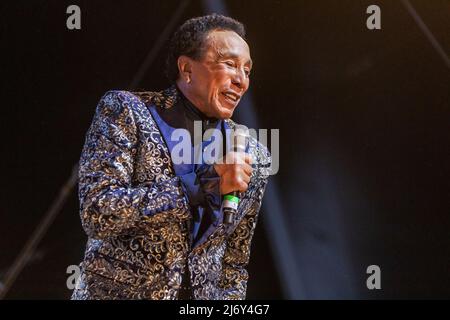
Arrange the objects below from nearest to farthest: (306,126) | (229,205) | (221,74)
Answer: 1. (229,205)
2. (221,74)
3. (306,126)

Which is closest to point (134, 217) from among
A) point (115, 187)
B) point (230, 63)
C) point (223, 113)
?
point (115, 187)

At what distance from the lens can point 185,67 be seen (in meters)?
1.88

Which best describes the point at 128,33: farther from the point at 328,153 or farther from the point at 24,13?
the point at 328,153

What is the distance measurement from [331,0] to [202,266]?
1301mm

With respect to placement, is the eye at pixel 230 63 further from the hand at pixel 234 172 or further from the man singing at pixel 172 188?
the hand at pixel 234 172

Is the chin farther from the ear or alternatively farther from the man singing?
the ear

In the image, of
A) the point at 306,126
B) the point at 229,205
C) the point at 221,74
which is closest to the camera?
the point at 229,205

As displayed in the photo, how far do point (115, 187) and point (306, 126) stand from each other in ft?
3.62

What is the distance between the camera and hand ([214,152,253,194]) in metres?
1.52

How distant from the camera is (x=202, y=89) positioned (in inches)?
72.5

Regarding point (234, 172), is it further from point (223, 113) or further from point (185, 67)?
point (185, 67)

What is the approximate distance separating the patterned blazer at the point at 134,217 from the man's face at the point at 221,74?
19cm

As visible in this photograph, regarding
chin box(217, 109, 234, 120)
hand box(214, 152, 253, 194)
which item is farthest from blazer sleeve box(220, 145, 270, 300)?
hand box(214, 152, 253, 194)
